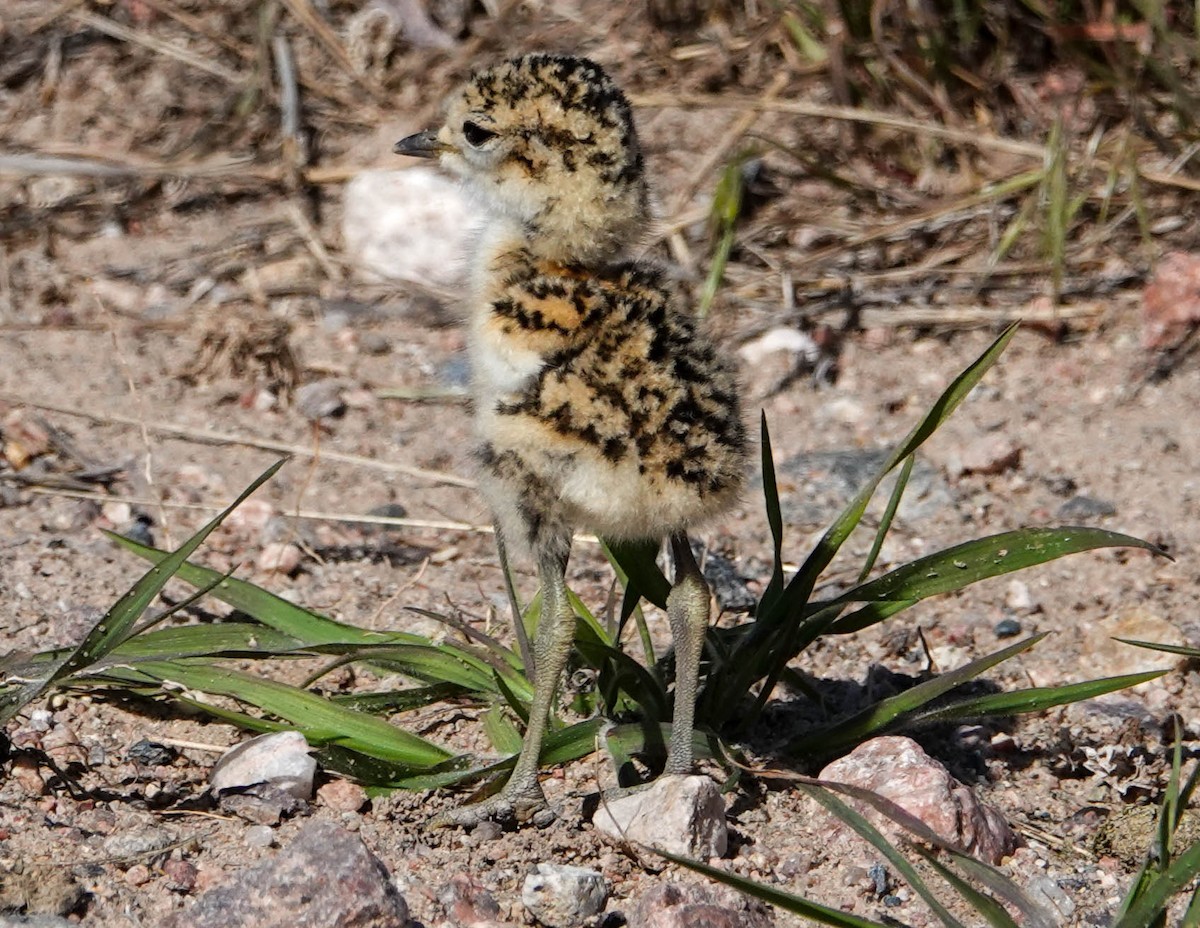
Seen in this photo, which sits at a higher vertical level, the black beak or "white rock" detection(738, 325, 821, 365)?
the black beak

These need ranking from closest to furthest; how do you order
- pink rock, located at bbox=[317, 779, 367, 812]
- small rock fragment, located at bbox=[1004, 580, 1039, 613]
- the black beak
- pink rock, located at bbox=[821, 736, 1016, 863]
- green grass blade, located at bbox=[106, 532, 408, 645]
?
pink rock, located at bbox=[821, 736, 1016, 863], pink rock, located at bbox=[317, 779, 367, 812], the black beak, green grass blade, located at bbox=[106, 532, 408, 645], small rock fragment, located at bbox=[1004, 580, 1039, 613]

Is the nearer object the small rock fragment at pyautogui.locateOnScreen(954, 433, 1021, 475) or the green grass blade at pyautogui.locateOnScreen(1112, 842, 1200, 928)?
the green grass blade at pyautogui.locateOnScreen(1112, 842, 1200, 928)

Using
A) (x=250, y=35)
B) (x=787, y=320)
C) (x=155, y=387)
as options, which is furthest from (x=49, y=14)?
(x=787, y=320)

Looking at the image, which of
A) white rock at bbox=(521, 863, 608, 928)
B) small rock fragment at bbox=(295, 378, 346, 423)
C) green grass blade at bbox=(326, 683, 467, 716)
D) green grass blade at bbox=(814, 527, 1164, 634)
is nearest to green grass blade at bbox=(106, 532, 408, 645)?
green grass blade at bbox=(326, 683, 467, 716)

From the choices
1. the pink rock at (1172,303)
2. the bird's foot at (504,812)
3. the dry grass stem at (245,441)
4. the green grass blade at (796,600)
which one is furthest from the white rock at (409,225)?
the bird's foot at (504,812)


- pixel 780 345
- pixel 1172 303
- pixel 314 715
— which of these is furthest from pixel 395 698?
pixel 1172 303

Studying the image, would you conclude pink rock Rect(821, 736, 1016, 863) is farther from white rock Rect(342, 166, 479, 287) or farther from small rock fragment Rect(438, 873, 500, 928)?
white rock Rect(342, 166, 479, 287)

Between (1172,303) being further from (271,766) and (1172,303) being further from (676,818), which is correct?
(271,766)
